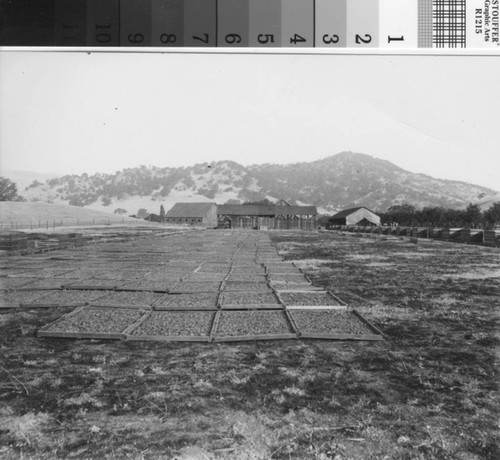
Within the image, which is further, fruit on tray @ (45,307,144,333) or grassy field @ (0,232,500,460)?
fruit on tray @ (45,307,144,333)

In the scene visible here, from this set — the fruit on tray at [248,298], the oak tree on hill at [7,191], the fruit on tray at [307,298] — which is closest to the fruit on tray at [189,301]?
the fruit on tray at [248,298]

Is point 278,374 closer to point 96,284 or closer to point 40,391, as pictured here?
point 40,391

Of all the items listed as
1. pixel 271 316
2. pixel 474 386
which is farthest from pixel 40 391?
pixel 474 386

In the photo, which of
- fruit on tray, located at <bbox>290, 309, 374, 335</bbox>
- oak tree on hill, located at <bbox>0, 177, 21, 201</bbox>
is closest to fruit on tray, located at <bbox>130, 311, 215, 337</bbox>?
fruit on tray, located at <bbox>290, 309, 374, 335</bbox>

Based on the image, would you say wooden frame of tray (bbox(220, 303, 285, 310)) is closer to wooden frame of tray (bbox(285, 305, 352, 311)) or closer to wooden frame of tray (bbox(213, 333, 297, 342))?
wooden frame of tray (bbox(285, 305, 352, 311))

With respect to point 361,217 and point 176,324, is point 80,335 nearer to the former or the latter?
point 176,324

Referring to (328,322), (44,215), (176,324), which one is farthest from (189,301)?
(44,215)
